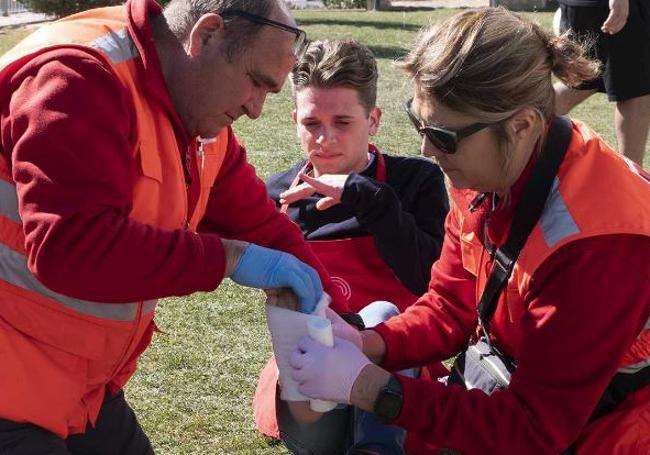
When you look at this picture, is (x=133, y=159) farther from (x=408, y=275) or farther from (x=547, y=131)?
(x=408, y=275)

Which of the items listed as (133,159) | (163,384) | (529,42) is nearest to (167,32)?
(133,159)

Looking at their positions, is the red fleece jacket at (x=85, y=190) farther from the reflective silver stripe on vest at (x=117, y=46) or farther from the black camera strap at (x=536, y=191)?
the black camera strap at (x=536, y=191)

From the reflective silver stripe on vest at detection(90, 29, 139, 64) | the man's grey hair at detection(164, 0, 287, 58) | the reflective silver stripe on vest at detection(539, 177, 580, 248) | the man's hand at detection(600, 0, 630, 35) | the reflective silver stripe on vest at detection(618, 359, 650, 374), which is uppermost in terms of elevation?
the man's grey hair at detection(164, 0, 287, 58)

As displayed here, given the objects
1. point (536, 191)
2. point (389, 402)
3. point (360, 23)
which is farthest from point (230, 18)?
point (360, 23)

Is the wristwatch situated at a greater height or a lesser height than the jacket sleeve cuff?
lesser

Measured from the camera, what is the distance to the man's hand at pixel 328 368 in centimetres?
254

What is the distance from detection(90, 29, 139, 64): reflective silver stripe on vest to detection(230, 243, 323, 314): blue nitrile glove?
519 millimetres

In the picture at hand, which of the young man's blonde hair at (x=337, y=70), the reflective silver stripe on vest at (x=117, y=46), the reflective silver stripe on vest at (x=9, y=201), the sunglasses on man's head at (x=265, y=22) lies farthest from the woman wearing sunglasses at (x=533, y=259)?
the young man's blonde hair at (x=337, y=70)

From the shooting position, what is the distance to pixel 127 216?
216 centimetres

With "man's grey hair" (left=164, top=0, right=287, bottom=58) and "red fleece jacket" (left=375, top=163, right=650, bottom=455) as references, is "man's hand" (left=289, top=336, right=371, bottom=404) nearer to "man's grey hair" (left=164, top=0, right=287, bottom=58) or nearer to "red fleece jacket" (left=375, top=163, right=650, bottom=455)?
"red fleece jacket" (left=375, top=163, right=650, bottom=455)

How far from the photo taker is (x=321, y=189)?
11.5 ft

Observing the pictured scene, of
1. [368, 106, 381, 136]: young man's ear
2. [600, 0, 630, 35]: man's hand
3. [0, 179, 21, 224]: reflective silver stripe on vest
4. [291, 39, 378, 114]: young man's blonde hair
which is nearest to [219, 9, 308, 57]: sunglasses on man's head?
[0, 179, 21, 224]: reflective silver stripe on vest

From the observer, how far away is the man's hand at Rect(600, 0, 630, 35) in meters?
5.81

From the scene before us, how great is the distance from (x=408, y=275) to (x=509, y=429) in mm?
1234
